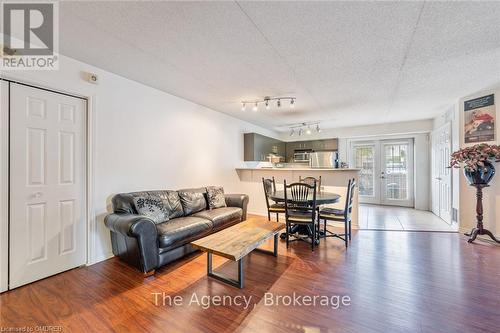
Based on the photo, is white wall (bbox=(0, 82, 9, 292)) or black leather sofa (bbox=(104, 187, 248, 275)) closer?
white wall (bbox=(0, 82, 9, 292))

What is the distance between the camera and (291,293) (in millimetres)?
2119

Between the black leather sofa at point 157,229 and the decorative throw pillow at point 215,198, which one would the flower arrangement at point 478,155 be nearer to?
the black leather sofa at point 157,229

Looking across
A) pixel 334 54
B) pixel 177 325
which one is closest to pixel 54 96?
pixel 177 325

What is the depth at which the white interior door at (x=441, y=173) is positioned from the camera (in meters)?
4.55

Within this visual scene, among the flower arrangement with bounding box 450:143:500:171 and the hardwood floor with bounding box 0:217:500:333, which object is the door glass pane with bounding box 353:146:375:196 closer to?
the flower arrangement with bounding box 450:143:500:171

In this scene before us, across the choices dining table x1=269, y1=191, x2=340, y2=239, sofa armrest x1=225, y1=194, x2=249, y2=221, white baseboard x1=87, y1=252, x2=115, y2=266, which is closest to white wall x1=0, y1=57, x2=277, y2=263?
white baseboard x1=87, y1=252, x2=115, y2=266

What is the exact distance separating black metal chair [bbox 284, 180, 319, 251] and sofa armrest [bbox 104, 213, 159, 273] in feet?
5.87

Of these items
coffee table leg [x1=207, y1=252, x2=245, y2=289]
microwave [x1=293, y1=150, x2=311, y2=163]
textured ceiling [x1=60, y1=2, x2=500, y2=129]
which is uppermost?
textured ceiling [x1=60, y1=2, x2=500, y2=129]

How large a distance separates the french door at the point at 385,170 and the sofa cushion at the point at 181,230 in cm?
556

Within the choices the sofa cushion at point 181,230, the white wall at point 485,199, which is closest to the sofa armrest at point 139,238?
the sofa cushion at point 181,230

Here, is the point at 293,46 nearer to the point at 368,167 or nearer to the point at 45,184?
the point at 45,184

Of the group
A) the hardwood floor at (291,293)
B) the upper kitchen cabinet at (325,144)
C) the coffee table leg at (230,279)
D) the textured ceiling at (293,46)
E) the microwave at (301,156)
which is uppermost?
the textured ceiling at (293,46)

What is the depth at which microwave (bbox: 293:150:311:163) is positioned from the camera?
7.07 meters

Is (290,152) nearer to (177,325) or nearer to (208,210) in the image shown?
(208,210)
